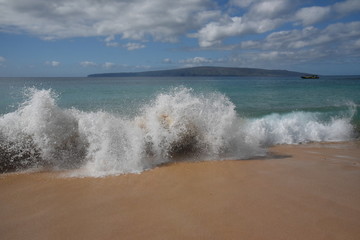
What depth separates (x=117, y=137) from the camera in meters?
5.46

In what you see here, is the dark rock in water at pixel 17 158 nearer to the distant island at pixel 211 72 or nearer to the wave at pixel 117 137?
the wave at pixel 117 137

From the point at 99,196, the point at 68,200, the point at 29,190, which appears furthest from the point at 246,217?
the point at 29,190

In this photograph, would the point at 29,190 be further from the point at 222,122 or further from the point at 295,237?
the point at 222,122

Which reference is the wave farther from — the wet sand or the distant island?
the distant island

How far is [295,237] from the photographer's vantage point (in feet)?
9.45

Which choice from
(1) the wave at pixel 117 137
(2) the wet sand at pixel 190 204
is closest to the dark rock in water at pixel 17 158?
(1) the wave at pixel 117 137

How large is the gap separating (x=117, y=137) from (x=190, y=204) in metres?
2.47

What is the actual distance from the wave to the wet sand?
0.51m

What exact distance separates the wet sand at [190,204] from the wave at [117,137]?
0.51 meters

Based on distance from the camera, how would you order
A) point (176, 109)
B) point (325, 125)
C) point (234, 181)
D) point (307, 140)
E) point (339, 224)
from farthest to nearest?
point (325, 125)
point (307, 140)
point (176, 109)
point (234, 181)
point (339, 224)

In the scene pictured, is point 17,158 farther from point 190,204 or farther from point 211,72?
point 211,72

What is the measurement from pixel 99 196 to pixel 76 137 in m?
2.41

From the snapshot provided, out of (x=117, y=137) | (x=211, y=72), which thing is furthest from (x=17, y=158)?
(x=211, y=72)

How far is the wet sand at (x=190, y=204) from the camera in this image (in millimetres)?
2990
